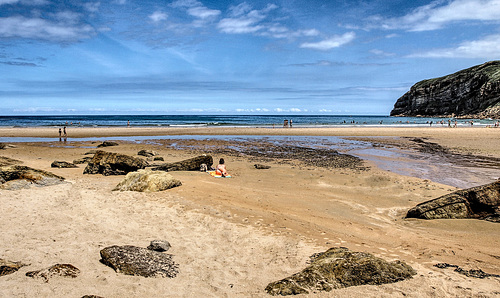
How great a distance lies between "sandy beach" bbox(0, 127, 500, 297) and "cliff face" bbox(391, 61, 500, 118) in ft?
320

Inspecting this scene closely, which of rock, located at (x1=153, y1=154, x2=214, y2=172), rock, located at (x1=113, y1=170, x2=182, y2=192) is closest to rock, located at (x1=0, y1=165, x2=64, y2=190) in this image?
rock, located at (x1=113, y1=170, x2=182, y2=192)

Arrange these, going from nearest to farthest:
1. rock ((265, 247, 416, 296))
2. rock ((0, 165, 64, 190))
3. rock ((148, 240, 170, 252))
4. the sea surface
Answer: rock ((265, 247, 416, 296)) < rock ((148, 240, 170, 252)) < rock ((0, 165, 64, 190)) < the sea surface

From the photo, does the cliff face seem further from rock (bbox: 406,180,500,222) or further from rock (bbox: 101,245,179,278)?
rock (bbox: 101,245,179,278)

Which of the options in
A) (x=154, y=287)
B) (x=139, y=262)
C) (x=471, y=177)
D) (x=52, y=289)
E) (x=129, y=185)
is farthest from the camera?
(x=471, y=177)

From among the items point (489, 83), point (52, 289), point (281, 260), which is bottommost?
point (281, 260)

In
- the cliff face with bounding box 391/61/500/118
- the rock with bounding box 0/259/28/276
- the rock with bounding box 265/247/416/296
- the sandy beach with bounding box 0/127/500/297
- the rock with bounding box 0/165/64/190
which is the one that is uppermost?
the cliff face with bounding box 391/61/500/118

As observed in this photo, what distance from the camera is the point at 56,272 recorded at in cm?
393

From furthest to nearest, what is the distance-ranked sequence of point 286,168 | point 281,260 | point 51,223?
point 286,168
point 51,223
point 281,260

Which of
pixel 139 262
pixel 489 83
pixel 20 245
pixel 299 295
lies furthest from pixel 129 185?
pixel 489 83

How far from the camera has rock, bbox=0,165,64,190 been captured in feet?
29.1

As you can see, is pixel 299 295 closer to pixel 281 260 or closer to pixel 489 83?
pixel 281 260

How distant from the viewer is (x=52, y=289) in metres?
3.57

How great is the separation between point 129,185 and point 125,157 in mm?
3127

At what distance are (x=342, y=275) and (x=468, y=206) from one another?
4888mm
